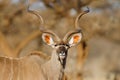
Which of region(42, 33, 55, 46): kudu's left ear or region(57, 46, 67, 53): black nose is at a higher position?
region(42, 33, 55, 46): kudu's left ear

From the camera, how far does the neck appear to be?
6.69 m

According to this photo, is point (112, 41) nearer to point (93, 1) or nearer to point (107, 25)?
point (107, 25)

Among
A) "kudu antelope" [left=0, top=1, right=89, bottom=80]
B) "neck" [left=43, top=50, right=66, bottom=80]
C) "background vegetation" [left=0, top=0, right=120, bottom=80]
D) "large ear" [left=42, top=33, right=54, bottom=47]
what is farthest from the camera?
"background vegetation" [left=0, top=0, right=120, bottom=80]

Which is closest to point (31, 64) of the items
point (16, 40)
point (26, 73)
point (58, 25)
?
point (26, 73)

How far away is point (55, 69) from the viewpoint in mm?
6738

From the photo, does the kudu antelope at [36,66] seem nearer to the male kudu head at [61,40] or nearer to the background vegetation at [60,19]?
the male kudu head at [61,40]

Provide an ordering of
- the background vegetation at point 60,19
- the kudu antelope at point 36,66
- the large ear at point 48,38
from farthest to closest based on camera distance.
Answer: the background vegetation at point 60,19
the large ear at point 48,38
the kudu antelope at point 36,66

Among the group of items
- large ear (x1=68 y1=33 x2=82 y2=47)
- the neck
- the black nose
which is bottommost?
the neck

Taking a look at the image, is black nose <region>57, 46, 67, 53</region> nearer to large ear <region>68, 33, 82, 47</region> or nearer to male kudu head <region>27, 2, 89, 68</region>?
male kudu head <region>27, 2, 89, 68</region>

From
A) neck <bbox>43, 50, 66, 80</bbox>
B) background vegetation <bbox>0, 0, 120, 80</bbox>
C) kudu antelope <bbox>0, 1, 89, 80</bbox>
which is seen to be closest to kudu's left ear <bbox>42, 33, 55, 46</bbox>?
kudu antelope <bbox>0, 1, 89, 80</bbox>

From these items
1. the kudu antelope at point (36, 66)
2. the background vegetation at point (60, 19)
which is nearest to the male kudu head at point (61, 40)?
the kudu antelope at point (36, 66)

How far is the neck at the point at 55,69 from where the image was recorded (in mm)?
6691

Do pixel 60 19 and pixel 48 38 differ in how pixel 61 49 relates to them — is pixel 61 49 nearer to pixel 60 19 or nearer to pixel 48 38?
pixel 48 38

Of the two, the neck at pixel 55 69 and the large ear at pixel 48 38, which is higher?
the large ear at pixel 48 38
